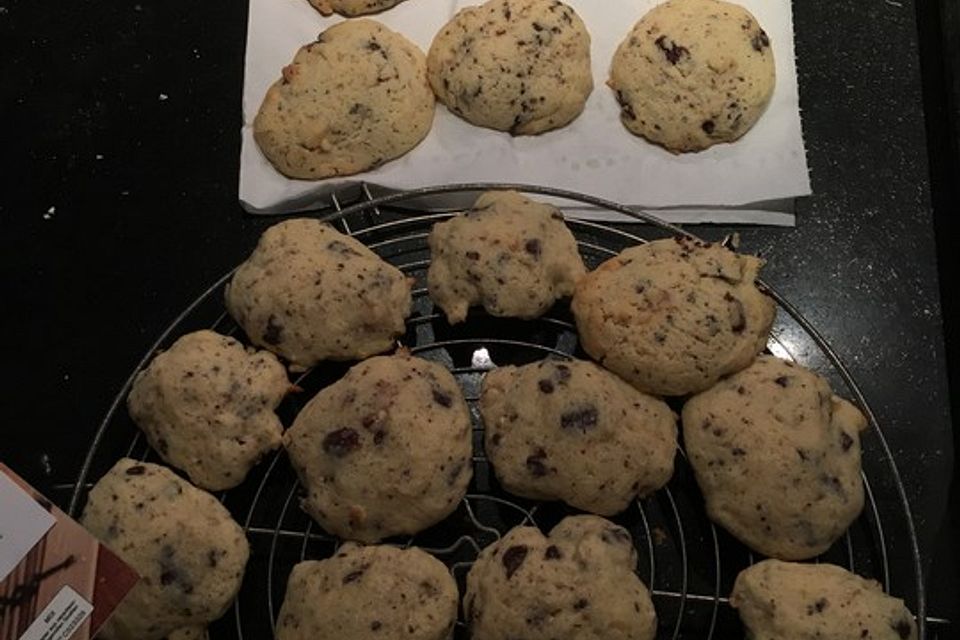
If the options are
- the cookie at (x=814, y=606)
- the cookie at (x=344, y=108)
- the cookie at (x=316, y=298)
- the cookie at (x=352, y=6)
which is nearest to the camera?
the cookie at (x=814, y=606)

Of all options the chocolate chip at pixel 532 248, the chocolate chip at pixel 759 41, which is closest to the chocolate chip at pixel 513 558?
the chocolate chip at pixel 532 248

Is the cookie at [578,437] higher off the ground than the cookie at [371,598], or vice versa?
the cookie at [578,437]

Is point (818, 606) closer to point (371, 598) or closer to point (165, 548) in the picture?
point (371, 598)

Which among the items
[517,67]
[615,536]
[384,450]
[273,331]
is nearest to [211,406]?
[273,331]

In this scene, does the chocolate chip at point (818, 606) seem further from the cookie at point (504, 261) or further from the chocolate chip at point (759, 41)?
the chocolate chip at point (759, 41)

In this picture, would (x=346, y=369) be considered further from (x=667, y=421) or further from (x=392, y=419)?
(x=667, y=421)

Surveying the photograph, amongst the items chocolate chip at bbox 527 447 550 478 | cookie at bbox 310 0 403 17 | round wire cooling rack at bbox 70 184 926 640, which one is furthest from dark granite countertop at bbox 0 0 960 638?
chocolate chip at bbox 527 447 550 478

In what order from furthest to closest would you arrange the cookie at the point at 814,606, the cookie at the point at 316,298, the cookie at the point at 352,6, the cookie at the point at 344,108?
the cookie at the point at 352,6, the cookie at the point at 344,108, the cookie at the point at 316,298, the cookie at the point at 814,606
